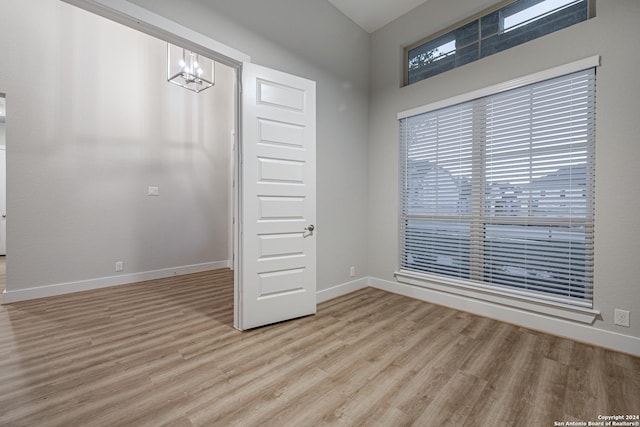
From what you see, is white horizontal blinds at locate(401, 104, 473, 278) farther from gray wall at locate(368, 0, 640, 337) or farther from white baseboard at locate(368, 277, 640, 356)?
gray wall at locate(368, 0, 640, 337)

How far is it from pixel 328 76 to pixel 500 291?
3057mm

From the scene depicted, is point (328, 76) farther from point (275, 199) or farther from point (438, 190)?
point (438, 190)

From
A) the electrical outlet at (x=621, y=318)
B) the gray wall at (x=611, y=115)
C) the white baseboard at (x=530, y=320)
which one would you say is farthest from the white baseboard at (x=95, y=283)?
the electrical outlet at (x=621, y=318)

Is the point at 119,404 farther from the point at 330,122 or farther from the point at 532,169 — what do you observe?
the point at 532,169

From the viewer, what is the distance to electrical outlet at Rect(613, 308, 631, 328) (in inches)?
86.5

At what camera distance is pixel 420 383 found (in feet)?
5.94

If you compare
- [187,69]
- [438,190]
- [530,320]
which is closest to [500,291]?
[530,320]

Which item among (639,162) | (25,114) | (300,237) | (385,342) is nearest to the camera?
(639,162)

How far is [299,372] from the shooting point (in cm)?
192

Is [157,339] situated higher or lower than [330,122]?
lower

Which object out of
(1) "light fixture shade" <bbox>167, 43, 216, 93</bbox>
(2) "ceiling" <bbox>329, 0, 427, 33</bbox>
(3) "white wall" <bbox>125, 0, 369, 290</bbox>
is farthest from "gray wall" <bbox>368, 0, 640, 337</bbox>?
(1) "light fixture shade" <bbox>167, 43, 216, 93</bbox>

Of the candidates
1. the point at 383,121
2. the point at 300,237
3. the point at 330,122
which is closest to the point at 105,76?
the point at 330,122

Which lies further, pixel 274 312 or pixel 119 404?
pixel 274 312

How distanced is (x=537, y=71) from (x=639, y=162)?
1116mm
